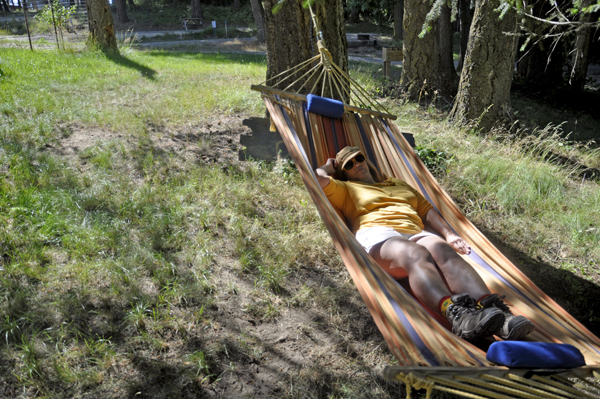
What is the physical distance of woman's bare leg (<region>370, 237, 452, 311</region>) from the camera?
170 centimetres

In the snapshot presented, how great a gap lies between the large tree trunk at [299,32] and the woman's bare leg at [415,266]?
214 centimetres

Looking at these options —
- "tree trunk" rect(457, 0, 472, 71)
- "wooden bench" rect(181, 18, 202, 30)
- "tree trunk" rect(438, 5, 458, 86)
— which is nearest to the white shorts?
"tree trunk" rect(438, 5, 458, 86)

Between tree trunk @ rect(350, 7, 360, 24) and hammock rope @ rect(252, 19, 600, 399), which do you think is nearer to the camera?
hammock rope @ rect(252, 19, 600, 399)

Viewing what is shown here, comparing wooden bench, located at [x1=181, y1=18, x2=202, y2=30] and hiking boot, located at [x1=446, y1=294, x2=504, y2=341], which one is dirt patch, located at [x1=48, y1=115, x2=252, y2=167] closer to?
hiking boot, located at [x1=446, y1=294, x2=504, y2=341]

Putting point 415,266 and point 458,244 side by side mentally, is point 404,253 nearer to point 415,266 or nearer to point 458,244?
point 415,266

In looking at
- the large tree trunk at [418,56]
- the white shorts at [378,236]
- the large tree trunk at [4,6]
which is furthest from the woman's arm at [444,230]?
the large tree trunk at [4,6]

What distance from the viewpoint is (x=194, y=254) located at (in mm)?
2443

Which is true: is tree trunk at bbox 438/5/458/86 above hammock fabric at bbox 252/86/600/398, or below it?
above

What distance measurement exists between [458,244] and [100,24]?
8347 mm

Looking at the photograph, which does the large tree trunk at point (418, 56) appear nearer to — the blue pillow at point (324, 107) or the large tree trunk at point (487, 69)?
the large tree trunk at point (487, 69)

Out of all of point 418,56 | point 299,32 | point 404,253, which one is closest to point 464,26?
point 418,56

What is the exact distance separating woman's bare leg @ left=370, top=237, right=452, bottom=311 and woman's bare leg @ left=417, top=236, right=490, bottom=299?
0.04 metres

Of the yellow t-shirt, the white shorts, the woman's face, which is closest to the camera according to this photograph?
the white shorts

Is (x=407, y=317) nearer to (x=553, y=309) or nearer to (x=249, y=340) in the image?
(x=553, y=309)
